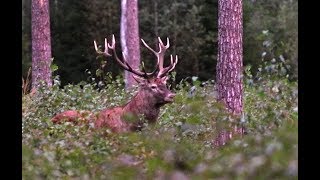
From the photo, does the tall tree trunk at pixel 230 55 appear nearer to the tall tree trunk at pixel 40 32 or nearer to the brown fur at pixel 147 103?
the brown fur at pixel 147 103

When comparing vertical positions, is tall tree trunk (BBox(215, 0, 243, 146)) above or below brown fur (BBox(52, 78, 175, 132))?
above

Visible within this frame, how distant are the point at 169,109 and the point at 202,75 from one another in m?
18.5

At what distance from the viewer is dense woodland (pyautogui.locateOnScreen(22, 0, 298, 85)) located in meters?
29.6

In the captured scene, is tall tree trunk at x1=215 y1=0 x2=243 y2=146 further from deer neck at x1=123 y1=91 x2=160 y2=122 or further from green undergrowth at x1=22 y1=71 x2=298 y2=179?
deer neck at x1=123 y1=91 x2=160 y2=122

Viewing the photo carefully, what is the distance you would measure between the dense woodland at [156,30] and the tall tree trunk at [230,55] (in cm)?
1882

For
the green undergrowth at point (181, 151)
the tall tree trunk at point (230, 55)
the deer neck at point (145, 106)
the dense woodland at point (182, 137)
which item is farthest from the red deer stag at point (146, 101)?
the green undergrowth at point (181, 151)

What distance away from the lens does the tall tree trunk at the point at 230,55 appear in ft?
29.2

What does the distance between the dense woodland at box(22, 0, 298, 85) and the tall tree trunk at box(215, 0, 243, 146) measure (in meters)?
18.8

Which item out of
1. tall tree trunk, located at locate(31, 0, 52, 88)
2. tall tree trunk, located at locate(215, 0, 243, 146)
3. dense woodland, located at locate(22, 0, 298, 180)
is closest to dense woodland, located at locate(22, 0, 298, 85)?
tall tree trunk, located at locate(31, 0, 52, 88)

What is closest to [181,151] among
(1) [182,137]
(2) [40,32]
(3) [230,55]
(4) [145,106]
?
(1) [182,137]

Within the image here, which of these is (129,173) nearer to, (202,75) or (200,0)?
(202,75)

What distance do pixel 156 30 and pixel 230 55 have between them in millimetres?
24708
